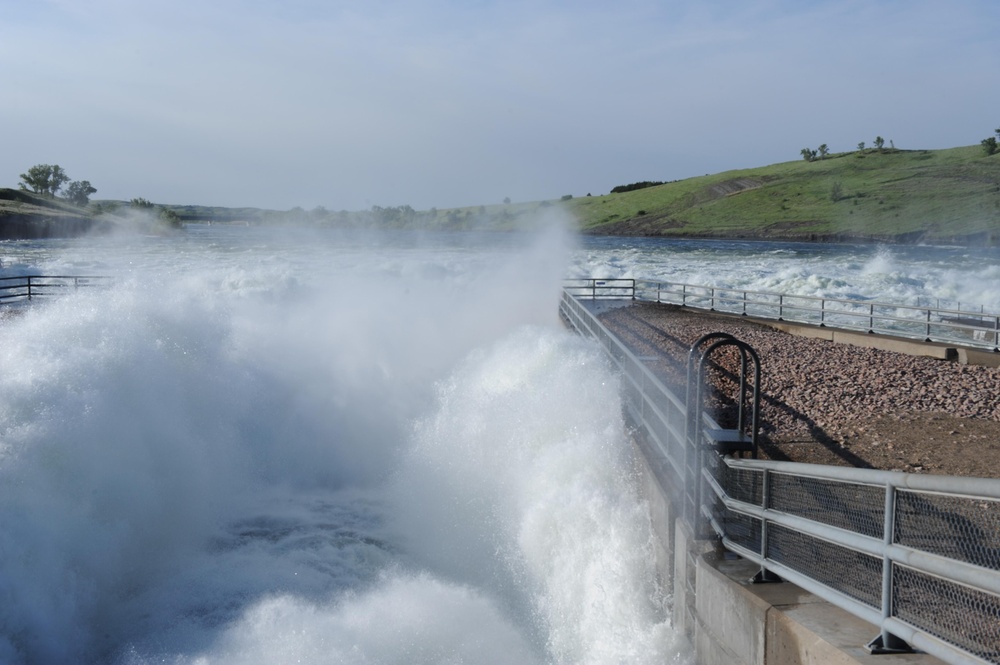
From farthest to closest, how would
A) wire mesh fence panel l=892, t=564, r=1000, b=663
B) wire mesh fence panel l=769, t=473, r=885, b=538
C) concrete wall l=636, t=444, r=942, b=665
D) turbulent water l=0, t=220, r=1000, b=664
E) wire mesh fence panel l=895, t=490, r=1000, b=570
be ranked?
turbulent water l=0, t=220, r=1000, b=664 < wire mesh fence panel l=769, t=473, r=885, b=538 < concrete wall l=636, t=444, r=942, b=665 < wire mesh fence panel l=895, t=490, r=1000, b=570 < wire mesh fence panel l=892, t=564, r=1000, b=663

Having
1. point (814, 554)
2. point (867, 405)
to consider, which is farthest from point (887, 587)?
point (867, 405)

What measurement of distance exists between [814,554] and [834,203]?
11232cm

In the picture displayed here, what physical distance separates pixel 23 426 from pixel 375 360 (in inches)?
408

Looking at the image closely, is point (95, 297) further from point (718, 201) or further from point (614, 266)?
point (718, 201)

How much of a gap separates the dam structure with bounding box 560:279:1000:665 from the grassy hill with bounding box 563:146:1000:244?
290ft

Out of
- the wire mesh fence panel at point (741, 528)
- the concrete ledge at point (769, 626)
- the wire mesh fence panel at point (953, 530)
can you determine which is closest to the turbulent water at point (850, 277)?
the wire mesh fence panel at point (741, 528)

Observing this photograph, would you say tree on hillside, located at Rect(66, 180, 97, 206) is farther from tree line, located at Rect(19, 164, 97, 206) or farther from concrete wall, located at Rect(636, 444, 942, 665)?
concrete wall, located at Rect(636, 444, 942, 665)

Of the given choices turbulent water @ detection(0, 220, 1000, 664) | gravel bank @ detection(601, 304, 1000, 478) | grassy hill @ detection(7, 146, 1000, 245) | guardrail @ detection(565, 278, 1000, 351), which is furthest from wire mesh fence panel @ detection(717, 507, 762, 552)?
grassy hill @ detection(7, 146, 1000, 245)

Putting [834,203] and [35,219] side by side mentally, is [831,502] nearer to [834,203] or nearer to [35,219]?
[834,203]

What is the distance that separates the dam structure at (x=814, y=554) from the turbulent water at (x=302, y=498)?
1.04m

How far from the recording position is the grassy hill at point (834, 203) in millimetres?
91375

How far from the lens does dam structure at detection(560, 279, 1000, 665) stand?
3.72 meters

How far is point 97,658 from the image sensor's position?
8.35 m

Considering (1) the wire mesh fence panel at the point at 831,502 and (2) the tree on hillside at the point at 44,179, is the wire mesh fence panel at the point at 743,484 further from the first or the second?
(2) the tree on hillside at the point at 44,179
